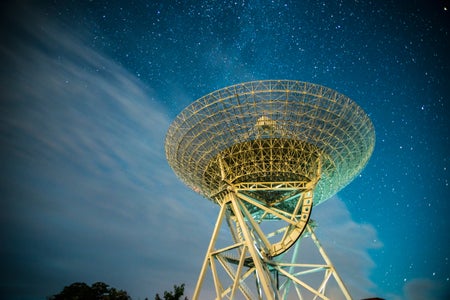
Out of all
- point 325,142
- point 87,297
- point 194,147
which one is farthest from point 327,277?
point 87,297

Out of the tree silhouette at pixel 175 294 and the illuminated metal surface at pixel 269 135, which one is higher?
the illuminated metal surface at pixel 269 135

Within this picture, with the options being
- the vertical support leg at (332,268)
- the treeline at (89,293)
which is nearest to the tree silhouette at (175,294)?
the treeline at (89,293)

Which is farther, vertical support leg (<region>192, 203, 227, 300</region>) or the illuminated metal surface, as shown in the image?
the illuminated metal surface

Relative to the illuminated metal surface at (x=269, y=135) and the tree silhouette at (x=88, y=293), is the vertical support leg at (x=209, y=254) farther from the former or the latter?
the tree silhouette at (x=88, y=293)

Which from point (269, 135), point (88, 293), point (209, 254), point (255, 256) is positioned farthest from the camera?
point (88, 293)

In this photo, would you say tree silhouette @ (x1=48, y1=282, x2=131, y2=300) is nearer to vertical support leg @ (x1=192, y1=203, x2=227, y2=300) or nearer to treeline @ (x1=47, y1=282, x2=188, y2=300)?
treeline @ (x1=47, y1=282, x2=188, y2=300)

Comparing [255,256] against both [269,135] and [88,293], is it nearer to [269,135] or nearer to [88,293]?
[269,135]

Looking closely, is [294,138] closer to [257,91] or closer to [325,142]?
[325,142]

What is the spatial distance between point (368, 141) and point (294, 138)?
21.6 feet

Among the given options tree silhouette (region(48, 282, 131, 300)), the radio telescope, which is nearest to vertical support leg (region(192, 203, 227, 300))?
the radio telescope

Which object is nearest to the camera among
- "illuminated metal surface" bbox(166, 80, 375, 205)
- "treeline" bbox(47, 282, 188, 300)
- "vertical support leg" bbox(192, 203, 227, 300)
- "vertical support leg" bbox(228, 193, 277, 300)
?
"vertical support leg" bbox(228, 193, 277, 300)

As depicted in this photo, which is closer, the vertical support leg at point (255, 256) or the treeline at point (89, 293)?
the vertical support leg at point (255, 256)

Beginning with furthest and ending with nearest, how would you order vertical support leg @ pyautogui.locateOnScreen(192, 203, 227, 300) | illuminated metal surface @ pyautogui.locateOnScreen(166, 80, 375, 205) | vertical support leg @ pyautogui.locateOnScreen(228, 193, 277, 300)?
illuminated metal surface @ pyautogui.locateOnScreen(166, 80, 375, 205) < vertical support leg @ pyautogui.locateOnScreen(192, 203, 227, 300) < vertical support leg @ pyautogui.locateOnScreen(228, 193, 277, 300)

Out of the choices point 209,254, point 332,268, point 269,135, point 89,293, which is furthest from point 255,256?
point 89,293
